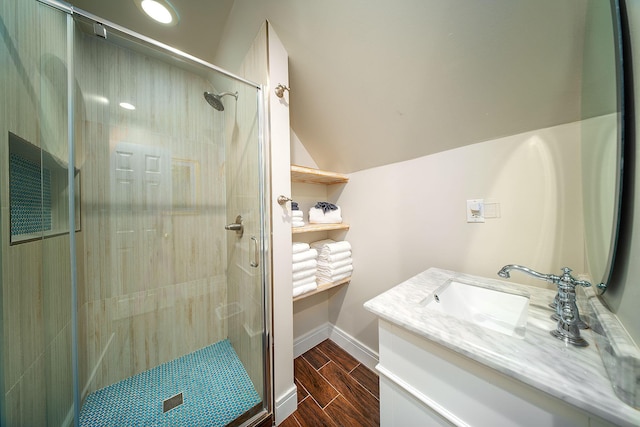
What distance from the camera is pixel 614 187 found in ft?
1.53

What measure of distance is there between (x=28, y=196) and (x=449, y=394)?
4.72 feet

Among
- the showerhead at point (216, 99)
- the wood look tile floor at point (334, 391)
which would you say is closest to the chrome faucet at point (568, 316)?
the wood look tile floor at point (334, 391)

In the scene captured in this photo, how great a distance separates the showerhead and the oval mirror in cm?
144

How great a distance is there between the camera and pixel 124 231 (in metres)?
1.20

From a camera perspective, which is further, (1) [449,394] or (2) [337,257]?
(2) [337,257]

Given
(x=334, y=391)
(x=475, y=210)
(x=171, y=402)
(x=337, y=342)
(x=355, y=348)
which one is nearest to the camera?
(x=475, y=210)

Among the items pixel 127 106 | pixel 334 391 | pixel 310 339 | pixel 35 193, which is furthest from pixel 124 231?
pixel 334 391

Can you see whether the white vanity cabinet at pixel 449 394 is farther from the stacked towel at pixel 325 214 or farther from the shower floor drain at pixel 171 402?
the shower floor drain at pixel 171 402

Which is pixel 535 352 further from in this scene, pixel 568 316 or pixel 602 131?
pixel 602 131

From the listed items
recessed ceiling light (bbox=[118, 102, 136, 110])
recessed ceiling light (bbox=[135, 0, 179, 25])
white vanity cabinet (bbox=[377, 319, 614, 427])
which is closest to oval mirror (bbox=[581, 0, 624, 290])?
white vanity cabinet (bbox=[377, 319, 614, 427])

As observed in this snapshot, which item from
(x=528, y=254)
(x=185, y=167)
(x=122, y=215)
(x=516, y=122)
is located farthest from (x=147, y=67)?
(x=528, y=254)

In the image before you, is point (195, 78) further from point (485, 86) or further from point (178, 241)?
point (485, 86)

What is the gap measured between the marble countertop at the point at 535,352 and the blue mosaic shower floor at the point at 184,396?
105 centimetres

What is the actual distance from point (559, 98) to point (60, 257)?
6.61ft
